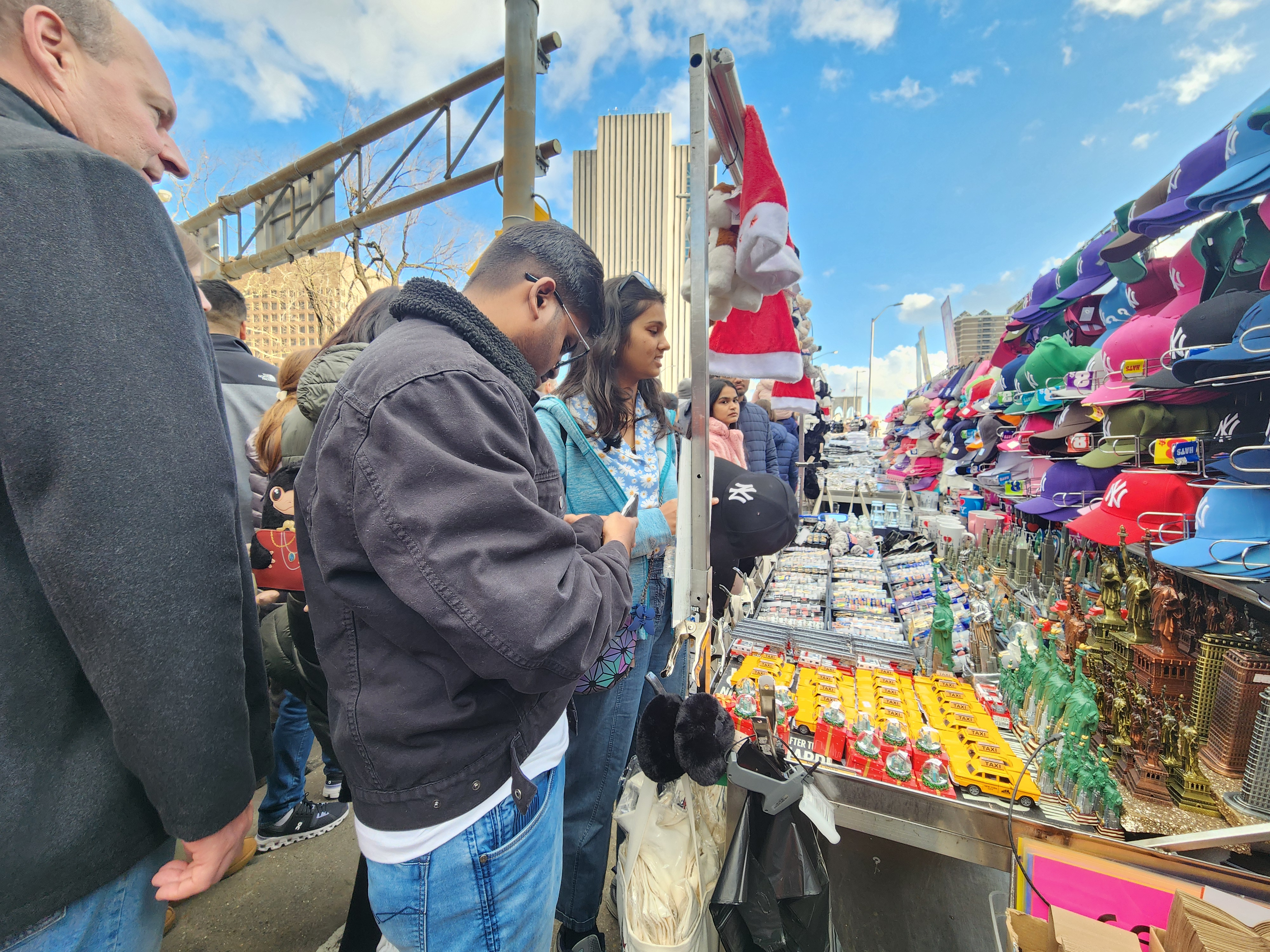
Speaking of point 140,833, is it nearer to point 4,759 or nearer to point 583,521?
point 4,759

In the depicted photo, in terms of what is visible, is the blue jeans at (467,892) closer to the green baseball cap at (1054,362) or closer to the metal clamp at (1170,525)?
the metal clamp at (1170,525)

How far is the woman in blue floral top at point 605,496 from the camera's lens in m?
1.65

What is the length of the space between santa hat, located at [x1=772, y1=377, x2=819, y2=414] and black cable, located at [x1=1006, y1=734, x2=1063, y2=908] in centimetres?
145

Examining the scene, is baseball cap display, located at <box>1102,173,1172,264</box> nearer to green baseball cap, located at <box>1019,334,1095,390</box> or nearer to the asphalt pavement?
green baseball cap, located at <box>1019,334,1095,390</box>

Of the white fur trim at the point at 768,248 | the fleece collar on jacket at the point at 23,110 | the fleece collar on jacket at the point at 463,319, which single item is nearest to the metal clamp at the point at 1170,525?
the white fur trim at the point at 768,248

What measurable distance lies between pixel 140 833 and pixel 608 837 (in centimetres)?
132

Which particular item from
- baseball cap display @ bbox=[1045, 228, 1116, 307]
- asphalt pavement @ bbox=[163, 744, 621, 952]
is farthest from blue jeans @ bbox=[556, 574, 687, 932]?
baseball cap display @ bbox=[1045, 228, 1116, 307]

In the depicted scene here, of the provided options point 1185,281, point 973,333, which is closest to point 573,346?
point 1185,281

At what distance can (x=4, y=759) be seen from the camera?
62 centimetres

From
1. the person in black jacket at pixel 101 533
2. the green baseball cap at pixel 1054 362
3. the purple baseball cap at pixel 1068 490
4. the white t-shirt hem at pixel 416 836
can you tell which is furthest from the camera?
the green baseball cap at pixel 1054 362

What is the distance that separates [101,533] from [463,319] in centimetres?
58

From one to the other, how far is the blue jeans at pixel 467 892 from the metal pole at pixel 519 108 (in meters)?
3.67

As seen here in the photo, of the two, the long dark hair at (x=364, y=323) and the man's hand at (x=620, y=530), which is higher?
the long dark hair at (x=364, y=323)

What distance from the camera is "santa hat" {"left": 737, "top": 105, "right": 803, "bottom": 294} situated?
149 centimetres
